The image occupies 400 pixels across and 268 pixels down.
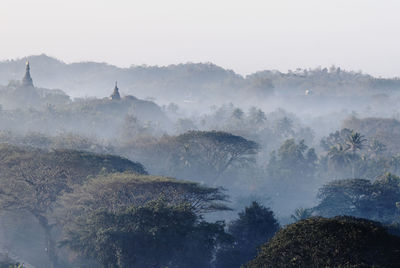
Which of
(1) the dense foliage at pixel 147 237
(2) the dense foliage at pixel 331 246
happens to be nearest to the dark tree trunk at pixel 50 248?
(1) the dense foliage at pixel 147 237

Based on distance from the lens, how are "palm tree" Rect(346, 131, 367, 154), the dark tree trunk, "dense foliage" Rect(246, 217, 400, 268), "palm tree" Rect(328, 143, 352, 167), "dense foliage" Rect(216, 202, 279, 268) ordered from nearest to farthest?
"dense foliage" Rect(246, 217, 400, 268)
"dense foliage" Rect(216, 202, 279, 268)
the dark tree trunk
"palm tree" Rect(346, 131, 367, 154)
"palm tree" Rect(328, 143, 352, 167)

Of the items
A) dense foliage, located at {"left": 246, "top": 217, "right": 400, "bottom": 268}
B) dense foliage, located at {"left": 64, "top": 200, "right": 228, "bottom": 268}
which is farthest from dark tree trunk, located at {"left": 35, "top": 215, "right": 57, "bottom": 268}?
dense foliage, located at {"left": 246, "top": 217, "right": 400, "bottom": 268}

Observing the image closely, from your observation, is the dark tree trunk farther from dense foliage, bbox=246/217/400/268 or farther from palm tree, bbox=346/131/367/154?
palm tree, bbox=346/131/367/154

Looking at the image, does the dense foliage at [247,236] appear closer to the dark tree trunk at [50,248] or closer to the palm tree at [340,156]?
the dark tree trunk at [50,248]

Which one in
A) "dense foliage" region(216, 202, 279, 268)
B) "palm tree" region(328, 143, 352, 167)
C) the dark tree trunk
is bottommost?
the dark tree trunk

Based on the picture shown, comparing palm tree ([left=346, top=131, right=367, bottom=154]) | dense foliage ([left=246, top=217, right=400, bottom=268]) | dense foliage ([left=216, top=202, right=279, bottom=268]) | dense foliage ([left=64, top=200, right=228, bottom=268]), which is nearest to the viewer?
dense foliage ([left=246, top=217, right=400, bottom=268])

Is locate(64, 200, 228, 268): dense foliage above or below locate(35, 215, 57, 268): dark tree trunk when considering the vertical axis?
above

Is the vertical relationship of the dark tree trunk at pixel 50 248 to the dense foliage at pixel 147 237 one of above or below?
below

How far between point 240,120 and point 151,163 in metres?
43.2

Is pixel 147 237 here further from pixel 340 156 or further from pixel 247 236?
pixel 340 156

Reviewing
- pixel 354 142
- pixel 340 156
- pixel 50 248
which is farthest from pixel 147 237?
pixel 340 156

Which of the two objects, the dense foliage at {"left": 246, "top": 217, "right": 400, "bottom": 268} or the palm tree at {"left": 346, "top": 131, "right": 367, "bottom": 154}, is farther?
the palm tree at {"left": 346, "top": 131, "right": 367, "bottom": 154}

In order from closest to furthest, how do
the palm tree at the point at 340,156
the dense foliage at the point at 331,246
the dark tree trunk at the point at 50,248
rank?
the dense foliage at the point at 331,246
the dark tree trunk at the point at 50,248
the palm tree at the point at 340,156

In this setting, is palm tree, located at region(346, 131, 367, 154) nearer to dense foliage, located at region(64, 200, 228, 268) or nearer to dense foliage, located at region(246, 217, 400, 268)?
dense foliage, located at region(64, 200, 228, 268)
